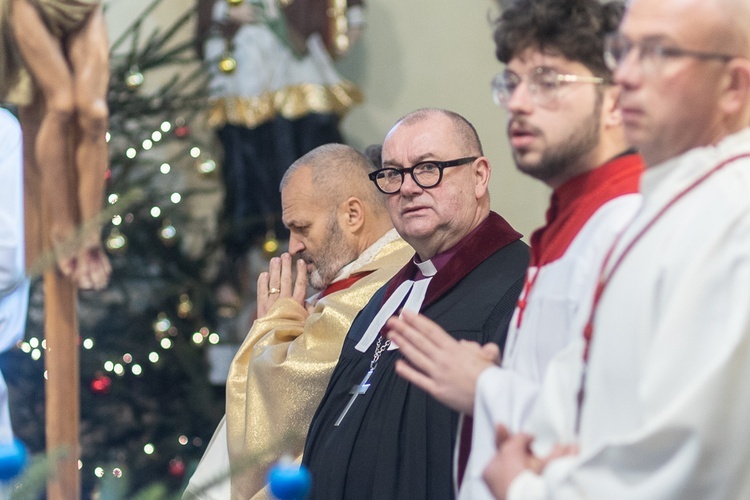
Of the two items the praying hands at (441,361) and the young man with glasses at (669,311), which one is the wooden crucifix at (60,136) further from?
the young man with glasses at (669,311)

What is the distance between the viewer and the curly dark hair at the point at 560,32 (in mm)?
2623

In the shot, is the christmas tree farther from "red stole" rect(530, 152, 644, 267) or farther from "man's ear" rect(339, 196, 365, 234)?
"red stole" rect(530, 152, 644, 267)

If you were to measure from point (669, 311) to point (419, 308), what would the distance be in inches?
74.2

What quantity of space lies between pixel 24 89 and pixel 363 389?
1.34 m

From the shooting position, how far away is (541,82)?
2586 mm

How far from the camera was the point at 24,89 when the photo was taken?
135 inches

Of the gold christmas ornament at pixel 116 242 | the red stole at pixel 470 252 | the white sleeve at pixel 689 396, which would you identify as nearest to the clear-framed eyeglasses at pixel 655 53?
the white sleeve at pixel 689 396

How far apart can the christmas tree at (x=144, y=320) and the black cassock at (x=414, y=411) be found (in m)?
3.50

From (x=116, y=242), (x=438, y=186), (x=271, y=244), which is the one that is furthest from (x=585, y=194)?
(x=271, y=244)

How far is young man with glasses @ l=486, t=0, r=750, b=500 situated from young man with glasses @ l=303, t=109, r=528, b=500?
1300mm

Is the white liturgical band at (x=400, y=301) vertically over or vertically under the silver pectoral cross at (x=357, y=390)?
over

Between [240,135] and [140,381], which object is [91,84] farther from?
[240,135]

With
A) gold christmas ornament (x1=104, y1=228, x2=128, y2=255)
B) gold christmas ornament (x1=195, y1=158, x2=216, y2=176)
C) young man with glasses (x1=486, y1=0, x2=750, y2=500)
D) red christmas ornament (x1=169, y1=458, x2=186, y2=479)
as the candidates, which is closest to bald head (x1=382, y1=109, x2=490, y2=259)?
young man with glasses (x1=486, y1=0, x2=750, y2=500)

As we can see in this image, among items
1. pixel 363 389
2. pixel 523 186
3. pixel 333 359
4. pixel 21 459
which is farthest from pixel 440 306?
pixel 523 186
